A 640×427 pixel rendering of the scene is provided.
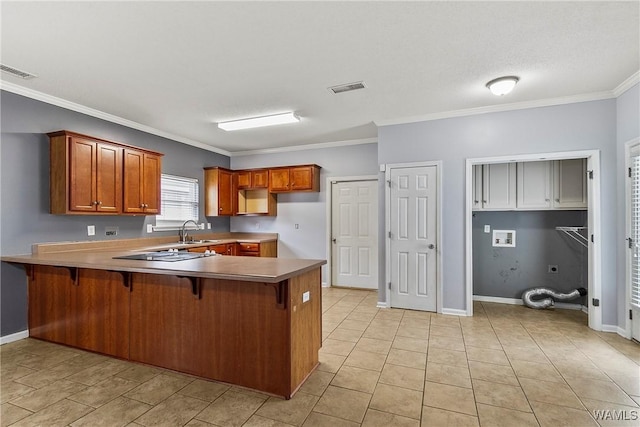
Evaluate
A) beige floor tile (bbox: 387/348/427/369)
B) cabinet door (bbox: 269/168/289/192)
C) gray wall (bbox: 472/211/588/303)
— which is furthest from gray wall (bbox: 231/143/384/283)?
beige floor tile (bbox: 387/348/427/369)

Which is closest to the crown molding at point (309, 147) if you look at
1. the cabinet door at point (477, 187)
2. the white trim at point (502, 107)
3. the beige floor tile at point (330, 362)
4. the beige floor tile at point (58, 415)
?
the white trim at point (502, 107)

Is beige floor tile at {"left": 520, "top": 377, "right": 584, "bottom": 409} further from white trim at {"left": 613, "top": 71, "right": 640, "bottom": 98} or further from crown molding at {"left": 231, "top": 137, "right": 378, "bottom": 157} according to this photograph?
crown molding at {"left": 231, "top": 137, "right": 378, "bottom": 157}

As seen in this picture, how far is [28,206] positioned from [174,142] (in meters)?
2.34

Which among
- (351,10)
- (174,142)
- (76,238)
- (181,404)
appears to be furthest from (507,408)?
(174,142)

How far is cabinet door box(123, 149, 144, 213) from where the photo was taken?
4113mm

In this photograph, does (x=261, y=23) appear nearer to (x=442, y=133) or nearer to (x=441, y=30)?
(x=441, y=30)

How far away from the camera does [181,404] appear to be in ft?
7.14

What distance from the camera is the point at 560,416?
201 centimetres

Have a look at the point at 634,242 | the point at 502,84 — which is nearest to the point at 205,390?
the point at 502,84

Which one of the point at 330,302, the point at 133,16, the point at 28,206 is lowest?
the point at 330,302

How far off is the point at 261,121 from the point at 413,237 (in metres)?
2.64

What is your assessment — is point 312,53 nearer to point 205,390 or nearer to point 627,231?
point 205,390

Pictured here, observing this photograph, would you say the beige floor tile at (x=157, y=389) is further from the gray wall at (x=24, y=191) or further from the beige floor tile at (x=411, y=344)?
the gray wall at (x=24, y=191)

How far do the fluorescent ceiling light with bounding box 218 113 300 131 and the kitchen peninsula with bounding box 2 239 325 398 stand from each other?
2059 millimetres
